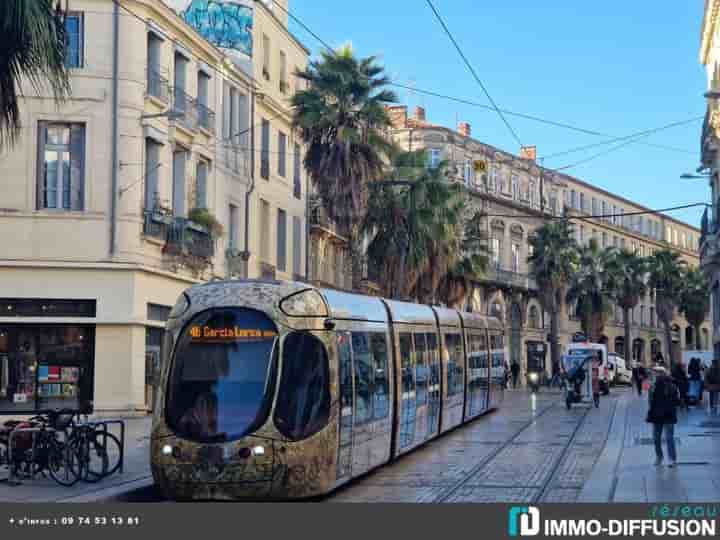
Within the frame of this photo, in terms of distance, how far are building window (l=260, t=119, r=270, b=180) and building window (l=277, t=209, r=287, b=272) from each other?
2262 millimetres

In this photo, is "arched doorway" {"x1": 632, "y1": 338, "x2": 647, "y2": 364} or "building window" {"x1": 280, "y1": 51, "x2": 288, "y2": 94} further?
"arched doorway" {"x1": 632, "y1": 338, "x2": 647, "y2": 364}

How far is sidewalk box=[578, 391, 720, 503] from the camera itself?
591 inches

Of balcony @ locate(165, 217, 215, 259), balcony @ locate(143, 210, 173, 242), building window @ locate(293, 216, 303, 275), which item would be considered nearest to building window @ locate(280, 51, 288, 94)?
building window @ locate(293, 216, 303, 275)

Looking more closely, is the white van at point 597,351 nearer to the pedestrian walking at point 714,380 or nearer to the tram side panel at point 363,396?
the pedestrian walking at point 714,380

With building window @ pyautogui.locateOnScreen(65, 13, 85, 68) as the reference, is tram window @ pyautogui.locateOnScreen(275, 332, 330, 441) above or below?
below

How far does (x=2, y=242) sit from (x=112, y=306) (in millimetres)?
3361

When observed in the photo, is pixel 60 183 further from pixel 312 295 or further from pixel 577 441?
pixel 312 295

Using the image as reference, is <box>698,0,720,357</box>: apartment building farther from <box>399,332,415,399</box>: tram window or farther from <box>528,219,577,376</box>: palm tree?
<box>399,332,415,399</box>: tram window

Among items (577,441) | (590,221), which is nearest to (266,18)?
(577,441)

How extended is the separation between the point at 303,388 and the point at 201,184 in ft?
74.2

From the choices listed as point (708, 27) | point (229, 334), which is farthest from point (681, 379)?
point (229, 334)

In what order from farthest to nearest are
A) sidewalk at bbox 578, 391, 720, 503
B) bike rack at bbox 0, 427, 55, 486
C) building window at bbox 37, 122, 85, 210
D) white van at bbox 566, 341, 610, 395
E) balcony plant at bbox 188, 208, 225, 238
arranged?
1. white van at bbox 566, 341, 610, 395
2. balcony plant at bbox 188, 208, 225, 238
3. building window at bbox 37, 122, 85, 210
4. bike rack at bbox 0, 427, 55, 486
5. sidewalk at bbox 578, 391, 720, 503

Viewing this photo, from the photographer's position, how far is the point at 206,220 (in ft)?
115

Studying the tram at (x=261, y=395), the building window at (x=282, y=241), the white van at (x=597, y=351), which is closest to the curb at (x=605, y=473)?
the tram at (x=261, y=395)
